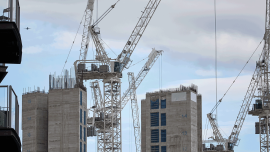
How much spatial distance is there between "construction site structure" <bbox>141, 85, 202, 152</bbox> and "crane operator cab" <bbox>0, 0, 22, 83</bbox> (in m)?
104

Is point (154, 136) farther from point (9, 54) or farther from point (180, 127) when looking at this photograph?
point (9, 54)

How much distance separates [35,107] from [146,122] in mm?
33329

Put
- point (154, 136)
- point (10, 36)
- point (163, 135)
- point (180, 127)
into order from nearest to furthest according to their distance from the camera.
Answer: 1. point (10, 36)
2. point (180, 127)
3. point (163, 135)
4. point (154, 136)

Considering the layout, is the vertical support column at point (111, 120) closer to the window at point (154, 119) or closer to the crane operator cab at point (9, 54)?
the window at point (154, 119)

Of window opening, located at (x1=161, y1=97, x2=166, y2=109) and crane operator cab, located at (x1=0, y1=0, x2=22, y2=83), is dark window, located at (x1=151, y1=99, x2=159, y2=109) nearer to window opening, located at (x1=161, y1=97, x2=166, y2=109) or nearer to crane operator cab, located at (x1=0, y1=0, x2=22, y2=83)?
window opening, located at (x1=161, y1=97, x2=166, y2=109)

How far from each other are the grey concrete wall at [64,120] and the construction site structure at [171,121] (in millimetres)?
26593

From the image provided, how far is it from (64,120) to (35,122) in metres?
7.45

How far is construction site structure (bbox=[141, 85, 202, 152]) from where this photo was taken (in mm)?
128875

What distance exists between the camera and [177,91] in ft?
442

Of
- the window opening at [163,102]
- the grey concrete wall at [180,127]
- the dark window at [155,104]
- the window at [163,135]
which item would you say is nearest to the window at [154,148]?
the grey concrete wall at [180,127]

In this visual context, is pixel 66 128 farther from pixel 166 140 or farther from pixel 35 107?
pixel 166 140

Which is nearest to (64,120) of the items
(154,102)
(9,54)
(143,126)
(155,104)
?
(155,104)

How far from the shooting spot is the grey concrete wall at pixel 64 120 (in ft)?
354

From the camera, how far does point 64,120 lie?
11031cm
